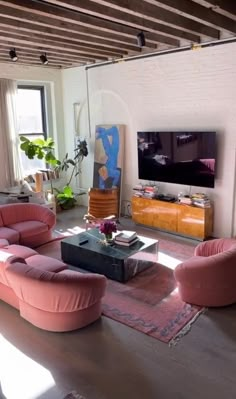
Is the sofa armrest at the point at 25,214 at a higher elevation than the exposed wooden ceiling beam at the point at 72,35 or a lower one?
lower

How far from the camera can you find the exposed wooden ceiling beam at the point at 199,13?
330cm

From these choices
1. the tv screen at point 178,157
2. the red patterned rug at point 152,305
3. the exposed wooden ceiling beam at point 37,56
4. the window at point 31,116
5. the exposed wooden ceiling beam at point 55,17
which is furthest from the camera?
the window at point 31,116

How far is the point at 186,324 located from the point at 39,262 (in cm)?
164

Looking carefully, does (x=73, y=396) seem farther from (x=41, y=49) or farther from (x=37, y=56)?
(x=37, y=56)

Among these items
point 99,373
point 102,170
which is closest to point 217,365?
point 99,373

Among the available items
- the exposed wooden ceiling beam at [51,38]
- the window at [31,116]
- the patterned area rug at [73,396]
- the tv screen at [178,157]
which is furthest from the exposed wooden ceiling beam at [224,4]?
the window at [31,116]

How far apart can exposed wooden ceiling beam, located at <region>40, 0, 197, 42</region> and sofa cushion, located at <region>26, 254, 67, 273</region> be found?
8.34 ft

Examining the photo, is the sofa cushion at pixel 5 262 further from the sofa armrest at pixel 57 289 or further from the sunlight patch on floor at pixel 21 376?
the sunlight patch on floor at pixel 21 376

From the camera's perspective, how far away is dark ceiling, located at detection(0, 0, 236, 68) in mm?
3377

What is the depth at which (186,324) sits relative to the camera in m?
3.23

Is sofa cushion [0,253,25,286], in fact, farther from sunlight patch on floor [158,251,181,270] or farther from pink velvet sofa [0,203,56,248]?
sunlight patch on floor [158,251,181,270]

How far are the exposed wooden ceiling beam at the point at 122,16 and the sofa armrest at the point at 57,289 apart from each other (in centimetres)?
249

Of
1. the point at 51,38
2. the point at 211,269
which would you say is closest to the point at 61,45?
the point at 51,38

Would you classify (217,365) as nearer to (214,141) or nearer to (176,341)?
(176,341)
